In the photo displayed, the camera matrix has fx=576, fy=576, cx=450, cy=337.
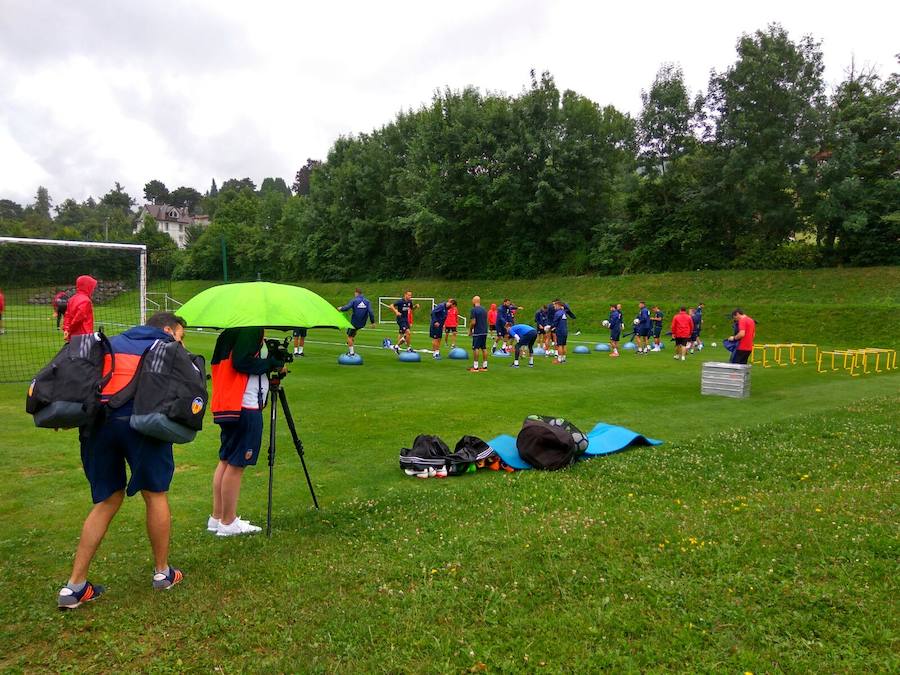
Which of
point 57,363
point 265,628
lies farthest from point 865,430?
point 57,363

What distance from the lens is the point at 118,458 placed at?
421 cm

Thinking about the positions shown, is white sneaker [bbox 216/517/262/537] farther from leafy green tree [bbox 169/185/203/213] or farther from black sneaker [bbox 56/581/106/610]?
leafy green tree [bbox 169/185/203/213]

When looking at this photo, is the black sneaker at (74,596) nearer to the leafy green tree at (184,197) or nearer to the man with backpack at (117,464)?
the man with backpack at (117,464)

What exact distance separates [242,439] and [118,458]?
3.86 feet

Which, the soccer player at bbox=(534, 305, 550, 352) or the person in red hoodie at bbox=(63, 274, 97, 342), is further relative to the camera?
the soccer player at bbox=(534, 305, 550, 352)

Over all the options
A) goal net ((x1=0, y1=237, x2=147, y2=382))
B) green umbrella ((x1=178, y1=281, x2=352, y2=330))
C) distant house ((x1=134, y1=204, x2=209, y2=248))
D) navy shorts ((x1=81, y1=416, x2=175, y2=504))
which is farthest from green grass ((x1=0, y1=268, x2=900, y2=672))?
distant house ((x1=134, y1=204, x2=209, y2=248))

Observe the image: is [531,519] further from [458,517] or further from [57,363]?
[57,363]

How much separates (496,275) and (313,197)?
27.4m

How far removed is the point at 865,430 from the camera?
9328 mm

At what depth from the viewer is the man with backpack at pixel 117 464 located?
407cm

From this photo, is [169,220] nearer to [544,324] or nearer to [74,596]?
[544,324]

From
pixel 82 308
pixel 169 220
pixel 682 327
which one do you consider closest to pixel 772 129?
pixel 682 327

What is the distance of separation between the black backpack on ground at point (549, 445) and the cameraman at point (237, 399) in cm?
370

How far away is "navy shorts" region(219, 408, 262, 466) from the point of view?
5.25 meters
